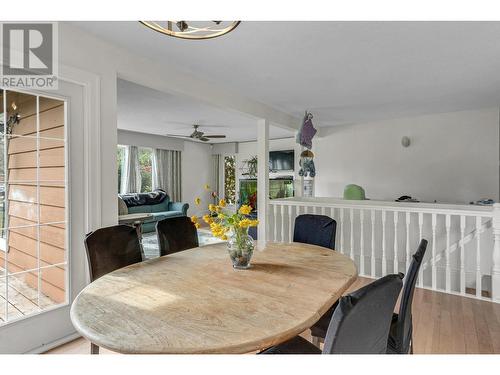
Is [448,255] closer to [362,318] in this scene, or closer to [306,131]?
[306,131]

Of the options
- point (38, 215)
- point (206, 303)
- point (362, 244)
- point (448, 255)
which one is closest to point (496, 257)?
point (448, 255)

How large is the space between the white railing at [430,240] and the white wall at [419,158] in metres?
1.56

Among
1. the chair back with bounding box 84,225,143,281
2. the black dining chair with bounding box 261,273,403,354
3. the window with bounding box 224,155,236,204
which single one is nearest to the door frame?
the chair back with bounding box 84,225,143,281

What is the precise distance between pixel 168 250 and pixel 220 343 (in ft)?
4.58

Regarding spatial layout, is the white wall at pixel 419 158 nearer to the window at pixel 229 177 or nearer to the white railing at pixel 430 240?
the white railing at pixel 430 240

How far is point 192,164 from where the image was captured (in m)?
8.57

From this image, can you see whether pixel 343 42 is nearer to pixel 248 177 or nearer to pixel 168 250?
pixel 168 250

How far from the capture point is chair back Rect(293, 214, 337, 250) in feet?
7.75

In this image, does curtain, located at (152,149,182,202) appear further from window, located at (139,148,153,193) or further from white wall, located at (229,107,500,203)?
white wall, located at (229,107,500,203)

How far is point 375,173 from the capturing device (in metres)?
5.59

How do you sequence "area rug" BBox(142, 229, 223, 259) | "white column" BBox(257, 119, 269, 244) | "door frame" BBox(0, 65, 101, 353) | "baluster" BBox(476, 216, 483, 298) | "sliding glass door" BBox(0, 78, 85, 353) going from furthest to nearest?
1. "area rug" BBox(142, 229, 223, 259)
2. "white column" BBox(257, 119, 269, 244)
3. "baluster" BBox(476, 216, 483, 298)
4. "door frame" BBox(0, 65, 101, 353)
5. "sliding glass door" BBox(0, 78, 85, 353)

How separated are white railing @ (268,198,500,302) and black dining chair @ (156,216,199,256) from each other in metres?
1.92
